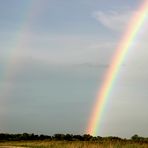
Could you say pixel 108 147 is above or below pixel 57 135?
below

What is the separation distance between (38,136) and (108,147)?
54.3 m

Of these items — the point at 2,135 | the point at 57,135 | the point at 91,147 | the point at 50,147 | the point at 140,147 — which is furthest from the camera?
the point at 2,135

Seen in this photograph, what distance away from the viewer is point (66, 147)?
44.8 metres

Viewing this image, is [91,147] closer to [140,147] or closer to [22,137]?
[140,147]

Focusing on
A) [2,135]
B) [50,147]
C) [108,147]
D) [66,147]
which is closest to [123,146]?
[108,147]

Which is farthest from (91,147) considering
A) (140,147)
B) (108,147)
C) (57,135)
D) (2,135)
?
(2,135)

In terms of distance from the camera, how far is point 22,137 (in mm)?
94000

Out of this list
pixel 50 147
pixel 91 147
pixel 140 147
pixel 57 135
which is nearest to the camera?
pixel 140 147

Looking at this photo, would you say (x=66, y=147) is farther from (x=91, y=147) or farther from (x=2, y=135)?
(x=2, y=135)

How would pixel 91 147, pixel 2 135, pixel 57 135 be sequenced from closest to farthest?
pixel 91 147, pixel 57 135, pixel 2 135

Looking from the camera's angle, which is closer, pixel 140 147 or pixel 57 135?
pixel 140 147

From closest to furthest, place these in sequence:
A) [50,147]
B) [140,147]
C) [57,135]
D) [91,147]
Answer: [140,147], [91,147], [50,147], [57,135]

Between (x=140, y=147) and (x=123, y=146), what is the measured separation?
1.87 metres

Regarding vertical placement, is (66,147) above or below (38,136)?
below
